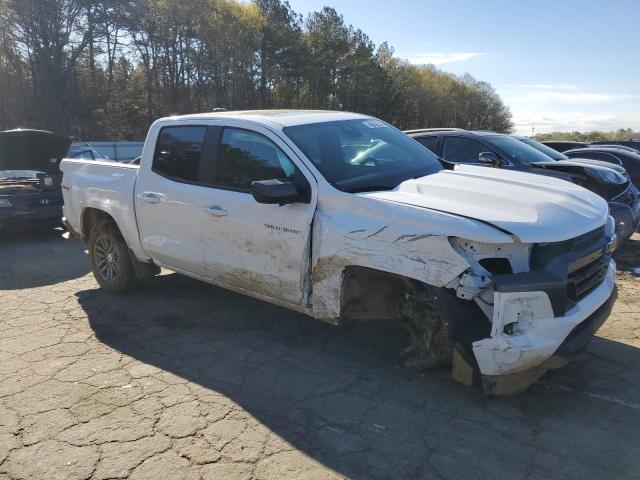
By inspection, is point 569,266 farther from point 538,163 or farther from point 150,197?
point 538,163

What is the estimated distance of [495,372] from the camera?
304cm

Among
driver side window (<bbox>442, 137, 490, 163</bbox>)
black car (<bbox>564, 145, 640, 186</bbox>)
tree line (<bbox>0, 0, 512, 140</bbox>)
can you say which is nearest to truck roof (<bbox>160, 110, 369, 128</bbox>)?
driver side window (<bbox>442, 137, 490, 163</bbox>)

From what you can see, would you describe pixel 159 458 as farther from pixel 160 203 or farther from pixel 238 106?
pixel 238 106

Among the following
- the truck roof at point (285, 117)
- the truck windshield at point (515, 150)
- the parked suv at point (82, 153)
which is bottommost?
the parked suv at point (82, 153)

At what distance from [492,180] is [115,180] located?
12.1ft

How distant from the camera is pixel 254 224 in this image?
4.03 m

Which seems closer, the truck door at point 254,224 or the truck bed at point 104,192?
the truck door at point 254,224

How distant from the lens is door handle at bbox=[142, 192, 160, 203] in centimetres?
484

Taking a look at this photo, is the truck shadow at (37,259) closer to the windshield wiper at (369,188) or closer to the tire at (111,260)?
the tire at (111,260)

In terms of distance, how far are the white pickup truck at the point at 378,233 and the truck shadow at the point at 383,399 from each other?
0.27 m

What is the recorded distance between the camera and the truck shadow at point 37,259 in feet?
21.2

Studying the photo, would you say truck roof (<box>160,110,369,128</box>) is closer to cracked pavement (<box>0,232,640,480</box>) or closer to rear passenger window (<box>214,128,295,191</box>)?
rear passenger window (<box>214,128,295,191</box>)

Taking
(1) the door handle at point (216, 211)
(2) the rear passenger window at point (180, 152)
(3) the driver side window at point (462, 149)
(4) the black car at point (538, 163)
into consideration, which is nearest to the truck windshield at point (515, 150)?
(4) the black car at point (538, 163)

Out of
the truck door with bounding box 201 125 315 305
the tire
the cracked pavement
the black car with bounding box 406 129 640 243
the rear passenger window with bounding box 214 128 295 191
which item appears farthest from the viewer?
the black car with bounding box 406 129 640 243
